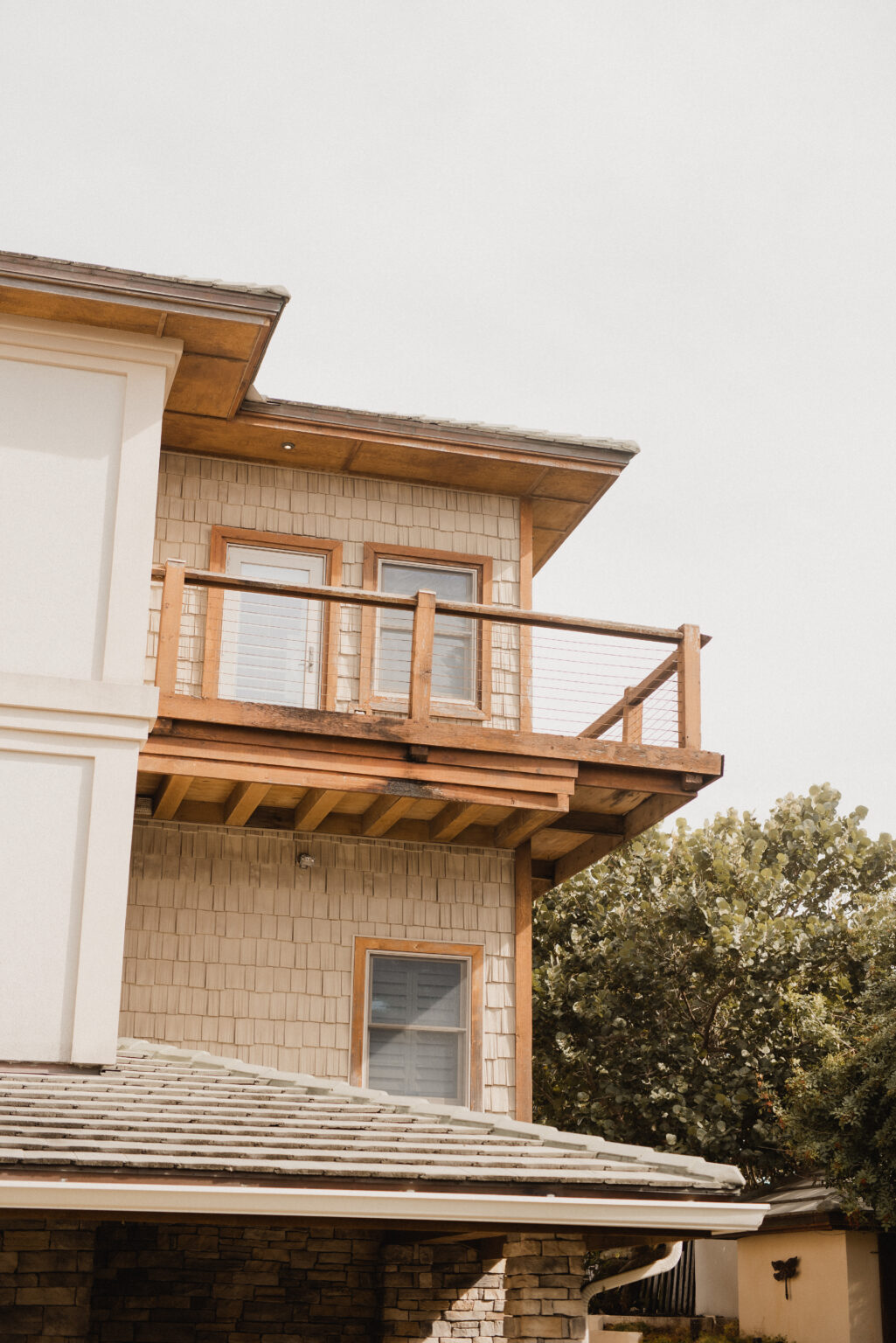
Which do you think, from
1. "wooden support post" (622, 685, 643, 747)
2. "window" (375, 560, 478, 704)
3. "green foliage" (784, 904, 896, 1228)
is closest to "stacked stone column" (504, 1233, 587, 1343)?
"wooden support post" (622, 685, 643, 747)

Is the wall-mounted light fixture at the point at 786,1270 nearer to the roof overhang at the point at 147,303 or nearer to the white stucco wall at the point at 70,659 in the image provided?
the white stucco wall at the point at 70,659

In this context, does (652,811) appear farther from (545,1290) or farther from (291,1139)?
(291,1139)

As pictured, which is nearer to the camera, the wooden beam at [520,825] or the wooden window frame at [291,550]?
the wooden beam at [520,825]

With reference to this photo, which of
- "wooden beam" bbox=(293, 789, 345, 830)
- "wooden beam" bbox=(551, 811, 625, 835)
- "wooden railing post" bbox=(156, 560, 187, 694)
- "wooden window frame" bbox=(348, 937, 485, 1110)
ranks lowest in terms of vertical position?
"wooden window frame" bbox=(348, 937, 485, 1110)

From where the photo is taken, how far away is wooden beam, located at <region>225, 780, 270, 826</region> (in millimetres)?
9914

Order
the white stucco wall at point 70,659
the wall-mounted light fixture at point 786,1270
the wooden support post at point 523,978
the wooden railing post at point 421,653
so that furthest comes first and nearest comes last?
the wall-mounted light fixture at point 786,1270 < the wooden support post at point 523,978 < the wooden railing post at point 421,653 < the white stucco wall at point 70,659

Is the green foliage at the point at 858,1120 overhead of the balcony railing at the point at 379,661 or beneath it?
beneath

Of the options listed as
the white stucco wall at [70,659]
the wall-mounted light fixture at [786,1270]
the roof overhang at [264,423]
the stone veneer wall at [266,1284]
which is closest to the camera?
the white stucco wall at [70,659]

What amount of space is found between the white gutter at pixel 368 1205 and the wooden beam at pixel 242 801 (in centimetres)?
441

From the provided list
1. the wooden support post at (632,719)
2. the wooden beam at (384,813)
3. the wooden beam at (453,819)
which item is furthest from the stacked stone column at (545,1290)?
the wooden support post at (632,719)

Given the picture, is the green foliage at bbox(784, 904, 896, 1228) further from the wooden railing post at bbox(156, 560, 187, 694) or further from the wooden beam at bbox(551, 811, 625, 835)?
the wooden railing post at bbox(156, 560, 187, 694)

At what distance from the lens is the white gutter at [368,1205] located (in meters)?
5.39

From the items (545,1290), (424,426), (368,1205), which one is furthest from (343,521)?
(368,1205)

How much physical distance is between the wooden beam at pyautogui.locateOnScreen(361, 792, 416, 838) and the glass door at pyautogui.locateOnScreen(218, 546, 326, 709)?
114 cm
